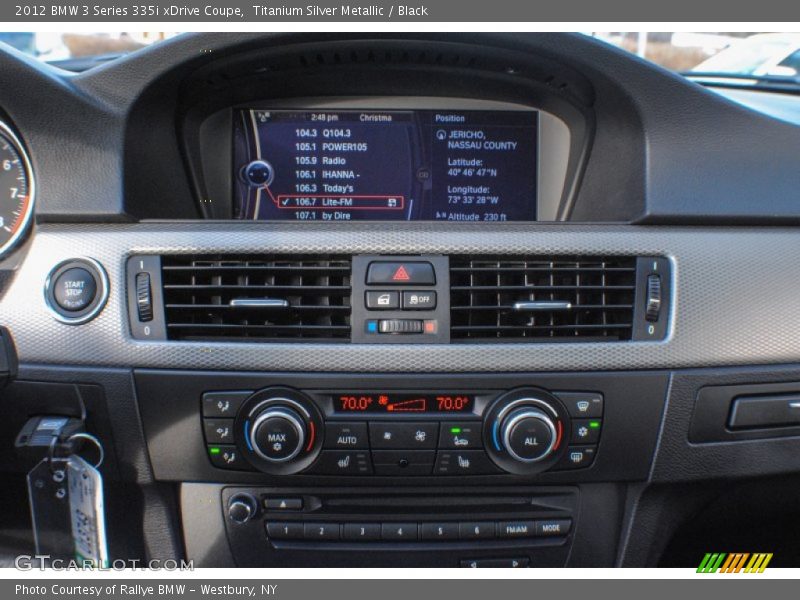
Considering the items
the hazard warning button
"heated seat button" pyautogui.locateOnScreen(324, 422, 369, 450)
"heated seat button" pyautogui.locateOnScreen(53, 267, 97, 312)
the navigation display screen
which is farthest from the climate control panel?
the navigation display screen

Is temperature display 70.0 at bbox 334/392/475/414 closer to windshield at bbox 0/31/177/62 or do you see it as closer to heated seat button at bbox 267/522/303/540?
heated seat button at bbox 267/522/303/540

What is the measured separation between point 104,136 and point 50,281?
0.38 m

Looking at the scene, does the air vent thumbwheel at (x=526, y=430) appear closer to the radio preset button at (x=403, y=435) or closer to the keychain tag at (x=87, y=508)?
the radio preset button at (x=403, y=435)

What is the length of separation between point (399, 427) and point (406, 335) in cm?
22

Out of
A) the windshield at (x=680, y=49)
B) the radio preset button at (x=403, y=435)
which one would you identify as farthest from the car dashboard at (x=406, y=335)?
the windshield at (x=680, y=49)

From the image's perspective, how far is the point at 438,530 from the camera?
5.58 ft

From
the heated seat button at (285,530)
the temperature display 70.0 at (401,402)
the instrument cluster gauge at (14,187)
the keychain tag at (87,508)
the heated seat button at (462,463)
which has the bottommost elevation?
the heated seat button at (285,530)

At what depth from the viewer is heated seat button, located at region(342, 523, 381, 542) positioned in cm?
171

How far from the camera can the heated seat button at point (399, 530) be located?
1.71 m

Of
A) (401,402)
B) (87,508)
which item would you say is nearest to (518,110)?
(401,402)

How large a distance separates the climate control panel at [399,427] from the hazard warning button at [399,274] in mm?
258

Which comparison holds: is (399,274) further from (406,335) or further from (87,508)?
(87,508)

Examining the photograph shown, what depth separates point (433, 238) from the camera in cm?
164

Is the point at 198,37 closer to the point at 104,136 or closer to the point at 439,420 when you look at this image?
the point at 104,136
